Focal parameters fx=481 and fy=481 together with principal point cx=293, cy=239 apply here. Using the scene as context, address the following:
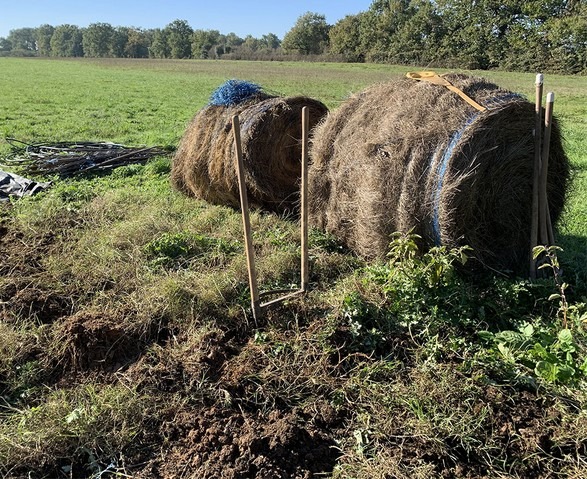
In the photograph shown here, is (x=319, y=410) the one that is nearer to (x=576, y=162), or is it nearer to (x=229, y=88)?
(x=229, y=88)

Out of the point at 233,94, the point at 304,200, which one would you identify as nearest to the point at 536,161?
the point at 304,200

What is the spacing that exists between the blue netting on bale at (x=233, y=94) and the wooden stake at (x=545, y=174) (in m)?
3.63

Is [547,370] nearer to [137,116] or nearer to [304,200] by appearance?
[304,200]

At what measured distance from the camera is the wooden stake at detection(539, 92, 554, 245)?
367cm

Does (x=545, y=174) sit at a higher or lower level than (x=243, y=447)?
higher

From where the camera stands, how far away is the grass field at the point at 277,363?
246cm

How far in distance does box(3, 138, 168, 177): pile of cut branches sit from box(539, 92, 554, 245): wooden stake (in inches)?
254

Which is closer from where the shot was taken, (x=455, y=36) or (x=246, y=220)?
(x=246, y=220)

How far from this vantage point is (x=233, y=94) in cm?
614

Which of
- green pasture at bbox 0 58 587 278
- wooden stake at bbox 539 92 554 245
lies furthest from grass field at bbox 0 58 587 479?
green pasture at bbox 0 58 587 278

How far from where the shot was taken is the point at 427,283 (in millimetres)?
3475

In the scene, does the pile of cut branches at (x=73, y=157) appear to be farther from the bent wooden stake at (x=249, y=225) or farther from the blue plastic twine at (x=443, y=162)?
A: the blue plastic twine at (x=443, y=162)

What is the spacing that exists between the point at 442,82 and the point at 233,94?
2968mm

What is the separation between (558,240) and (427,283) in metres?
2.15
